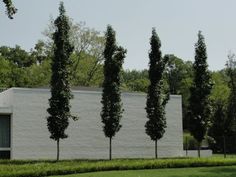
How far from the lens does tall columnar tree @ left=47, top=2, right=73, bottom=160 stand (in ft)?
100

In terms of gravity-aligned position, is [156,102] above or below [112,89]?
below

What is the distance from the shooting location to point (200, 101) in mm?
35781

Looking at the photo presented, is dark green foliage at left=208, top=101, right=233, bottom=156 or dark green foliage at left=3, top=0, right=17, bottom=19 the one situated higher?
dark green foliage at left=3, top=0, right=17, bottom=19

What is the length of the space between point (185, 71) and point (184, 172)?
63.9m

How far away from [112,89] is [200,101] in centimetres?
659

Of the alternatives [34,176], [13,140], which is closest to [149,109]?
[13,140]

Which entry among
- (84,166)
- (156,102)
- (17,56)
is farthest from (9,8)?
(17,56)

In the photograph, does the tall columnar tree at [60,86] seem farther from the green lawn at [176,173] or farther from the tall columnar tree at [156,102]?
the green lawn at [176,173]

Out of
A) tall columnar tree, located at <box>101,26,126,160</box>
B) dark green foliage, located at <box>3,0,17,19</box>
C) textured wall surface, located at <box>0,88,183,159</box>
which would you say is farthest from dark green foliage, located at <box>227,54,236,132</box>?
dark green foliage, located at <box>3,0,17,19</box>

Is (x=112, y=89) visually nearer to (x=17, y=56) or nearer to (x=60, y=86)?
(x=60, y=86)

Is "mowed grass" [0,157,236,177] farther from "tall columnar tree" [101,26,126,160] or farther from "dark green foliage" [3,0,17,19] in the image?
"dark green foliage" [3,0,17,19]

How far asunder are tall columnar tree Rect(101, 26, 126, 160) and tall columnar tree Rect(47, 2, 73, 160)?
2967 millimetres

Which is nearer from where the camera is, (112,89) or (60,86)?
(60,86)

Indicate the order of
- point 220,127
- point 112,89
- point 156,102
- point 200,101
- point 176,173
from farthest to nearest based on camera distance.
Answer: point 220,127 < point 200,101 < point 156,102 < point 112,89 < point 176,173
